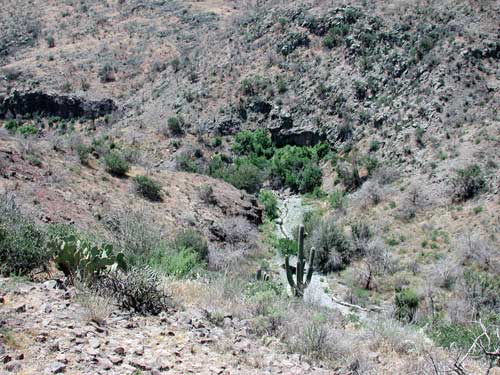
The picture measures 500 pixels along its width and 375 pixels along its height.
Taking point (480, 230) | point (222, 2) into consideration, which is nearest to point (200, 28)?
point (222, 2)

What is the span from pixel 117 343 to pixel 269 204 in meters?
Result: 23.2

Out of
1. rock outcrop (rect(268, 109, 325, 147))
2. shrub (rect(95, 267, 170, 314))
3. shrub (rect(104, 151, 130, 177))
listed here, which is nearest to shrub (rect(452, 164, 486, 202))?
rock outcrop (rect(268, 109, 325, 147))

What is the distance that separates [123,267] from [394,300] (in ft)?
45.6

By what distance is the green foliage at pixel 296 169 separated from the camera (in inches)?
1251

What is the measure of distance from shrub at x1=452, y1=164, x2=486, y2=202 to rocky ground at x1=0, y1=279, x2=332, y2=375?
20454mm

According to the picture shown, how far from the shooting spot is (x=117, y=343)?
19.0 feet

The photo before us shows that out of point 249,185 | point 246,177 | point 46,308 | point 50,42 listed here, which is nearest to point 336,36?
point 246,177

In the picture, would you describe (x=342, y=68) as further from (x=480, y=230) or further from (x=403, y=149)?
(x=480, y=230)

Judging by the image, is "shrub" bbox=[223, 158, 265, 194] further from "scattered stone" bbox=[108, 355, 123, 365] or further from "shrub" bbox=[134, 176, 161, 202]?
Result: "scattered stone" bbox=[108, 355, 123, 365]

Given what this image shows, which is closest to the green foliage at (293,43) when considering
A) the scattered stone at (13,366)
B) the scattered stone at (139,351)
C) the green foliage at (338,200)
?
the green foliage at (338,200)

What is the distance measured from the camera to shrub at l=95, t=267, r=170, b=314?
697 cm

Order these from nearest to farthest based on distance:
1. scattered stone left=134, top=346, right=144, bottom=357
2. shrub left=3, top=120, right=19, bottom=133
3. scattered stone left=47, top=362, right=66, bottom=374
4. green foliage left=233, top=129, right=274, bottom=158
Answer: scattered stone left=47, top=362, right=66, bottom=374 → scattered stone left=134, top=346, right=144, bottom=357 → green foliage left=233, top=129, right=274, bottom=158 → shrub left=3, top=120, right=19, bottom=133

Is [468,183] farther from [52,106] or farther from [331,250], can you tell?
[52,106]

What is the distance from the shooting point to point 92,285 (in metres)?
7.20
